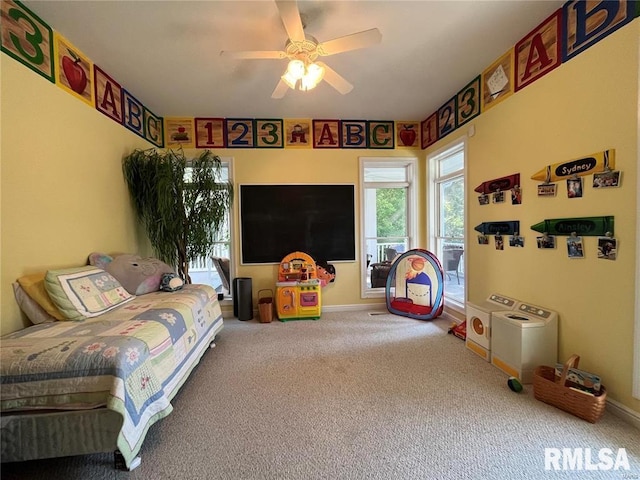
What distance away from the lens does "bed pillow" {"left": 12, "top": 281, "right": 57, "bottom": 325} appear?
1715 millimetres

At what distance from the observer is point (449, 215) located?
3586 millimetres

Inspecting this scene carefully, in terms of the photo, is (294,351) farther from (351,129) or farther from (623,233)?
(351,129)

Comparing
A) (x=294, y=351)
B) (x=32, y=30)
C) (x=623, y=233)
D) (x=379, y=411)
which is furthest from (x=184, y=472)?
(x=32, y=30)

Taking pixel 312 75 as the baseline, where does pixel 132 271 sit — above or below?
below

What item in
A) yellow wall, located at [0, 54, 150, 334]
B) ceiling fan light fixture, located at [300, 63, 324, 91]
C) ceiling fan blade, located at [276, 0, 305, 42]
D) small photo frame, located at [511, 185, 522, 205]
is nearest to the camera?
ceiling fan blade, located at [276, 0, 305, 42]

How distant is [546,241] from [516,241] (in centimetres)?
29

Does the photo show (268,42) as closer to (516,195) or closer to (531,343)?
(516,195)

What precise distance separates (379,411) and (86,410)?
1.57 m

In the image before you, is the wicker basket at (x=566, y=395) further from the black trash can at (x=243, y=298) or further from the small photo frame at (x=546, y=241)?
the black trash can at (x=243, y=298)

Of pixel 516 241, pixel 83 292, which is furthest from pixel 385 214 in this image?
pixel 83 292

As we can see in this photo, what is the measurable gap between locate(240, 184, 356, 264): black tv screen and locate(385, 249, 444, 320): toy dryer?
69 centimetres

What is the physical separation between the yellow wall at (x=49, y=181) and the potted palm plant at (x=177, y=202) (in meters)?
0.30

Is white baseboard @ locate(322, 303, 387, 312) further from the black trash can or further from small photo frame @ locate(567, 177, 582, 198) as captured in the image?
small photo frame @ locate(567, 177, 582, 198)

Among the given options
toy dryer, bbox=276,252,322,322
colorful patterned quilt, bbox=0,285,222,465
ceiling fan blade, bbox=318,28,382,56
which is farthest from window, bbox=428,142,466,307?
colorful patterned quilt, bbox=0,285,222,465
